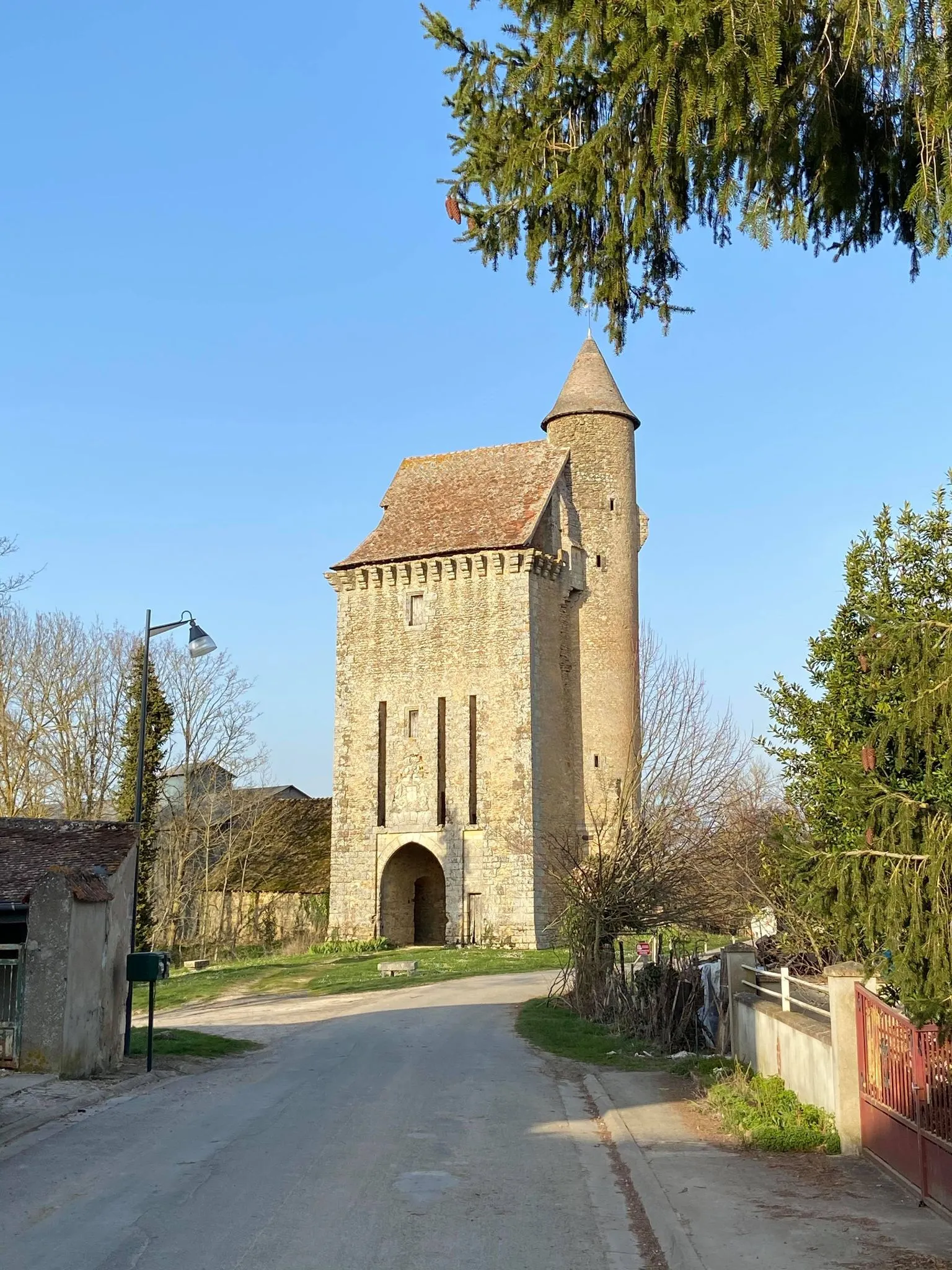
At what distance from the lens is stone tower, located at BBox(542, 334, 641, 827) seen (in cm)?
3950

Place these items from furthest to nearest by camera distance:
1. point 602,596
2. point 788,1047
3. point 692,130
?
point 602,596
point 788,1047
point 692,130

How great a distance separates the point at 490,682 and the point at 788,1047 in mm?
27337

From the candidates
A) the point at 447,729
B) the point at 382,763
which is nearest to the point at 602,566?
the point at 447,729

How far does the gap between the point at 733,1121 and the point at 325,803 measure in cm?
3955

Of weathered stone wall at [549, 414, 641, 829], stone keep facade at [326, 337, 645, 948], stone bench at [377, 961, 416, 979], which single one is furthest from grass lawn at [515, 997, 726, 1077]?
weathered stone wall at [549, 414, 641, 829]

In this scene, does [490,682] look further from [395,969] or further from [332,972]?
[332,972]

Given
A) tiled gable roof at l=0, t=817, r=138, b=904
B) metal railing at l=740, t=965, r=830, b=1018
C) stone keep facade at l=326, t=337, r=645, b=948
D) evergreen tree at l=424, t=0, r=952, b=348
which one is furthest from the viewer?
stone keep facade at l=326, t=337, r=645, b=948

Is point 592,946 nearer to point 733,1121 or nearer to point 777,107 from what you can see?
point 733,1121

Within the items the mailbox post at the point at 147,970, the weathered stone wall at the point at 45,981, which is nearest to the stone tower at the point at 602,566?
the mailbox post at the point at 147,970

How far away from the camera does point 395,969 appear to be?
2973 cm

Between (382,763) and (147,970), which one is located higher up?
(382,763)

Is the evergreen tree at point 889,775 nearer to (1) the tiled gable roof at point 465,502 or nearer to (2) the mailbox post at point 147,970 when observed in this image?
(2) the mailbox post at point 147,970

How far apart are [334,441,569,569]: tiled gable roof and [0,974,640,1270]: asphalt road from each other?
→ 25.9m

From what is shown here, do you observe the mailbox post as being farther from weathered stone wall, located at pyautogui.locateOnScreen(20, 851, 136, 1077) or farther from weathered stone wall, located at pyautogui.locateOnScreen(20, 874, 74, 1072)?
weathered stone wall, located at pyautogui.locateOnScreen(20, 874, 74, 1072)
